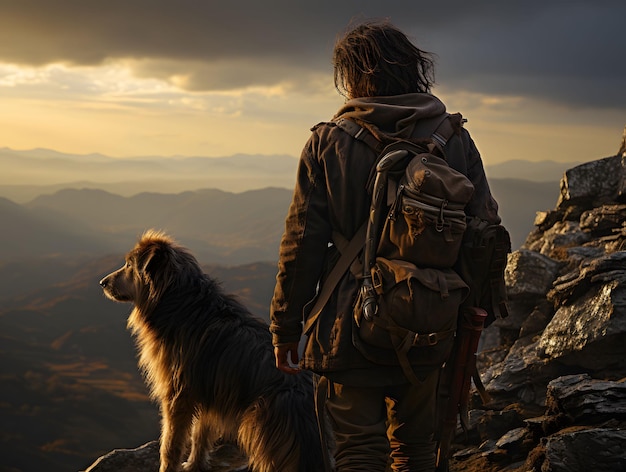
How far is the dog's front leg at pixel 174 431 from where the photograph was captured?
655cm

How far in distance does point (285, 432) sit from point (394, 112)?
3.26 meters

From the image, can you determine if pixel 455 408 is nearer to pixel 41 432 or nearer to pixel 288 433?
pixel 288 433

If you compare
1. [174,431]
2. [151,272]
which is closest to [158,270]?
[151,272]

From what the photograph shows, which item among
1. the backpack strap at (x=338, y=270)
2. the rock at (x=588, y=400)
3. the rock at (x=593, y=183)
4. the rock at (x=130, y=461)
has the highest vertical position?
the rock at (x=593, y=183)

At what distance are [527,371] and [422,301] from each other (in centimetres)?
470

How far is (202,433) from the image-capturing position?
6.90m

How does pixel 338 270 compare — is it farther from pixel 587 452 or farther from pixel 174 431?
pixel 174 431

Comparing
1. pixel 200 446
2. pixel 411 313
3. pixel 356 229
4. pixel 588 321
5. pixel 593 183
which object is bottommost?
pixel 200 446

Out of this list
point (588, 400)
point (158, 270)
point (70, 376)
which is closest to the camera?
point (588, 400)

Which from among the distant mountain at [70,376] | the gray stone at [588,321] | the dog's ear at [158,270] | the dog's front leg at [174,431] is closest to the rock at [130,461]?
the dog's front leg at [174,431]

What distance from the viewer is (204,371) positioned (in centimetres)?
645

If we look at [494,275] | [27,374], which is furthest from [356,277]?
[27,374]

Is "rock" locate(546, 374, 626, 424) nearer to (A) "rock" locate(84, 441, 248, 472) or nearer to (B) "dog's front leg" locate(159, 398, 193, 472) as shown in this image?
(A) "rock" locate(84, 441, 248, 472)

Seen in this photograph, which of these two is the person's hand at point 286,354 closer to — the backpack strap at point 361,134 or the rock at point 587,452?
the backpack strap at point 361,134
